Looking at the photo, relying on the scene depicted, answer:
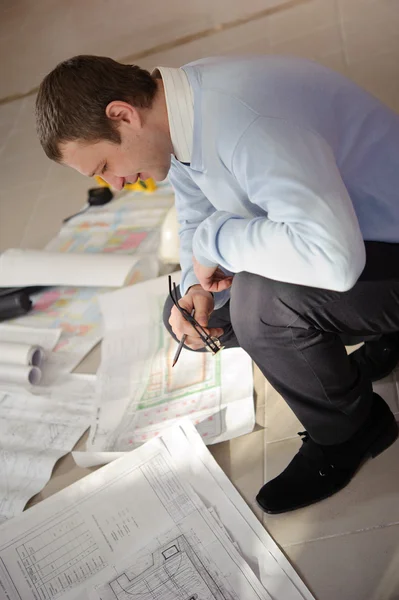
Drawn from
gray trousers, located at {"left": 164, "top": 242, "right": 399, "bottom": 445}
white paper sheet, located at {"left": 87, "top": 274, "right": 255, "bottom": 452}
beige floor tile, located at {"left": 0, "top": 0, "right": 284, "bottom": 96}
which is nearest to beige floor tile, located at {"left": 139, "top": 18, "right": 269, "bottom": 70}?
beige floor tile, located at {"left": 0, "top": 0, "right": 284, "bottom": 96}

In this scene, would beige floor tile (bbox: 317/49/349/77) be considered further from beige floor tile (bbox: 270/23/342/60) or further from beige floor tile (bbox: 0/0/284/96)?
beige floor tile (bbox: 0/0/284/96)

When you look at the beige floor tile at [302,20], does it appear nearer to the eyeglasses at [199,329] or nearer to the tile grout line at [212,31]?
the tile grout line at [212,31]

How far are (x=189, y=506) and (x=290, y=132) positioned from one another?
0.66 metres

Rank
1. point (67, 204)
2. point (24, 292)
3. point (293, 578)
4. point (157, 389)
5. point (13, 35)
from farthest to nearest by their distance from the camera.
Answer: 1. point (13, 35)
2. point (67, 204)
3. point (24, 292)
4. point (157, 389)
5. point (293, 578)

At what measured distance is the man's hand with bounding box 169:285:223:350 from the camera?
1217mm

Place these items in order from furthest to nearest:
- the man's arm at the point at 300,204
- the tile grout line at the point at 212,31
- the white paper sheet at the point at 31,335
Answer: the tile grout line at the point at 212,31, the white paper sheet at the point at 31,335, the man's arm at the point at 300,204

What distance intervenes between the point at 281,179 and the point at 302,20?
6.86 ft

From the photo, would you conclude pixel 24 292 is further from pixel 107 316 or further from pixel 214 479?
pixel 214 479

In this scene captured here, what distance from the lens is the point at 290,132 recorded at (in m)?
0.84

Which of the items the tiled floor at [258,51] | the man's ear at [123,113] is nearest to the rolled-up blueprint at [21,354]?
the tiled floor at [258,51]

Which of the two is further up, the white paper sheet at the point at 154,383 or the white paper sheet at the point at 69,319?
the white paper sheet at the point at 154,383

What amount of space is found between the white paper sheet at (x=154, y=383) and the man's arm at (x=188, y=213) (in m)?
0.22

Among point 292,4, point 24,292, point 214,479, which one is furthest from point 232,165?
point 292,4

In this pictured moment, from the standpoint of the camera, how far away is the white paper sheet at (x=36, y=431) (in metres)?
1.35
